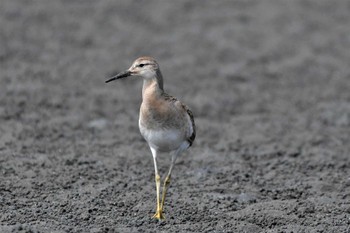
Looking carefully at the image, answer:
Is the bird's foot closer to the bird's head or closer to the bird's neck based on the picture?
the bird's neck

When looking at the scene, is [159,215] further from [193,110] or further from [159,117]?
[193,110]

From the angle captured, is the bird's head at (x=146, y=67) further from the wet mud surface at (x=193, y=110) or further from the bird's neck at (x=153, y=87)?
the wet mud surface at (x=193, y=110)

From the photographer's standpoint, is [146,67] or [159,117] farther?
[146,67]

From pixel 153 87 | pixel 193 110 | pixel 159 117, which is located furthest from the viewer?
pixel 193 110

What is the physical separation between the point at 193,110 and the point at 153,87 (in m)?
3.42

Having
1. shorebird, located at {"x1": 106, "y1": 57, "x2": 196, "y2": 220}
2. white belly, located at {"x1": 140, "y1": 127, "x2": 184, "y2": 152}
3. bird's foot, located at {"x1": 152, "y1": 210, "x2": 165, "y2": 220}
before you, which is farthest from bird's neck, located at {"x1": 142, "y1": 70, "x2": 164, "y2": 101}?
bird's foot, located at {"x1": 152, "y1": 210, "x2": 165, "y2": 220}

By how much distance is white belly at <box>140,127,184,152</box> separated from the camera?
6371 mm

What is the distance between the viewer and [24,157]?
7.77 m

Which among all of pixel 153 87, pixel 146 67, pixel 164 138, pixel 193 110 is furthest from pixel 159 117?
pixel 193 110

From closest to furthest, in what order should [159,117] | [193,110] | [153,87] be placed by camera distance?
[159,117]
[153,87]
[193,110]

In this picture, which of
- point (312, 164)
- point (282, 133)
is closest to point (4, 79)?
point (282, 133)

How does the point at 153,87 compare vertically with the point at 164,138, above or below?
above

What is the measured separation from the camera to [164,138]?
20.9 ft

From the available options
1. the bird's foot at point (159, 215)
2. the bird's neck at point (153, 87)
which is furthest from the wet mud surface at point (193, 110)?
the bird's neck at point (153, 87)
